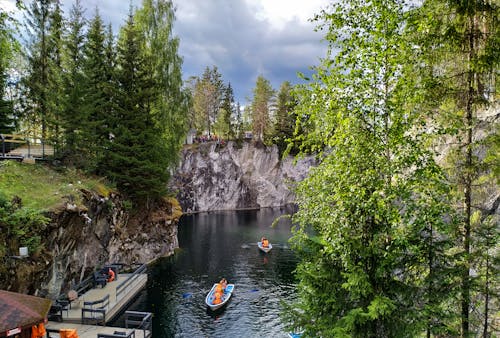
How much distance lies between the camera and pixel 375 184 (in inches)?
293

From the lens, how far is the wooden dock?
59.5 ft

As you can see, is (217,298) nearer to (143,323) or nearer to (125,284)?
(143,323)

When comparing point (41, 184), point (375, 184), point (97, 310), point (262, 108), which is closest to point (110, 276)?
point (97, 310)

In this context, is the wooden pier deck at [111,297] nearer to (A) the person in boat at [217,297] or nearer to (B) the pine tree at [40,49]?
(A) the person in boat at [217,297]

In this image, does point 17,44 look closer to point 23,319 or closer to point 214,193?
point 23,319

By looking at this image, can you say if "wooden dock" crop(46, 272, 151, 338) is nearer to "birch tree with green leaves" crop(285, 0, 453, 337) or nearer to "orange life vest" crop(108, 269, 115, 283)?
"orange life vest" crop(108, 269, 115, 283)

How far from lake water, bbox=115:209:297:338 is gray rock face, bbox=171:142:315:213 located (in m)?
19.4

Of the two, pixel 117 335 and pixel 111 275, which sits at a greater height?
pixel 111 275

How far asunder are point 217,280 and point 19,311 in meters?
18.4

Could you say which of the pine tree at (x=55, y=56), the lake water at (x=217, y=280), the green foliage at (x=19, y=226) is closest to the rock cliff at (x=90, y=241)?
the green foliage at (x=19, y=226)

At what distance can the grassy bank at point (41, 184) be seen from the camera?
18.9 meters

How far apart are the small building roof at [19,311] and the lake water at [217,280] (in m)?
8.34

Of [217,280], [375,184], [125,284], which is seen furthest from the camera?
[217,280]

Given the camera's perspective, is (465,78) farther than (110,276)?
No
